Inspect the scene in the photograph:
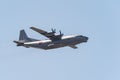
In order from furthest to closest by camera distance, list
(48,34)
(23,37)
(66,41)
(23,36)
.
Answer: (23,36) < (23,37) < (48,34) < (66,41)

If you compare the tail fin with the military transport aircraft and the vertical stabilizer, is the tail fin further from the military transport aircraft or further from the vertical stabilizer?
the military transport aircraft

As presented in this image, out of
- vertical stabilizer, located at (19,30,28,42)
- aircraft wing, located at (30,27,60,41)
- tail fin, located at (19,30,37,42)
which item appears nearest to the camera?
aircraft wing, located at (30,27,60,41)

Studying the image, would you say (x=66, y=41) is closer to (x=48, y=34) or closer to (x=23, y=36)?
(x=48, y=34)

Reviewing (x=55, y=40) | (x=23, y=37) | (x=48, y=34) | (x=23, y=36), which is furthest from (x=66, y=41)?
(x=23, y=36)

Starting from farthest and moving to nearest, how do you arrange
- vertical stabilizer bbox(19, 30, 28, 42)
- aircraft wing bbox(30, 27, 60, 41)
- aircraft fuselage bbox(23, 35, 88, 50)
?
1. vertical stabilizer bbox(19, 30, 28, 42)
2. aircraft wing bbox(30, 27, 60, 41)
3. aircraft fuselage bbox(23, 35, 88, 50)

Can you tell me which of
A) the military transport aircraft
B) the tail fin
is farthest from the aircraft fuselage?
the tail fin

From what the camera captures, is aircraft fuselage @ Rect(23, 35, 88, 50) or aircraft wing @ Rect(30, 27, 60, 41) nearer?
aircraft fuselage @ Rect(23, 35, 88, 50)

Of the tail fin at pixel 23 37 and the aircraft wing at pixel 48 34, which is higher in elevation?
the aircraft wing at pixel 48 34

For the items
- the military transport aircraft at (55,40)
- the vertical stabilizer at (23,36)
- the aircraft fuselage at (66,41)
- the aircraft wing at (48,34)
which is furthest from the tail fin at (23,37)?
the aircraft fuselage at (66,41)

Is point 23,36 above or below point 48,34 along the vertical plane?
below

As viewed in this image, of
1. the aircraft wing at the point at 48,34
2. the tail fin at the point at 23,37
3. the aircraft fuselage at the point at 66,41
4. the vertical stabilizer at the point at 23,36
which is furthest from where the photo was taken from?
the vertical stabilizer at the point at 23,36

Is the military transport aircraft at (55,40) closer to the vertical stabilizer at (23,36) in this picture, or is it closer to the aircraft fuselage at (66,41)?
the aircraft fuselage at (66,41)

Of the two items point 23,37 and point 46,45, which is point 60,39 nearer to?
→ point 46,45

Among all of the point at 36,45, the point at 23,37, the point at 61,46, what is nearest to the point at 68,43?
the point at 61,46
